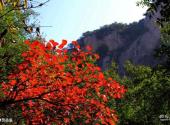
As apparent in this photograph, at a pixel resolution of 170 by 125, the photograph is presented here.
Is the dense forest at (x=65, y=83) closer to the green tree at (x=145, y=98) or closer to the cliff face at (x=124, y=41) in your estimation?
the green tree at (x=145, y=98)

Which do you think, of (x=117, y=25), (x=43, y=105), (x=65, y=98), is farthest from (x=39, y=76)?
(x=117, y=25)

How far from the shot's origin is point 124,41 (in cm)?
15025

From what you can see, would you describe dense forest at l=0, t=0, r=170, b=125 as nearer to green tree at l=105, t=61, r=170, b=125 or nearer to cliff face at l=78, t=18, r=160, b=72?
green tree at l=105, t=61, r=170, b=125

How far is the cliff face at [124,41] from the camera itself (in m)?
132

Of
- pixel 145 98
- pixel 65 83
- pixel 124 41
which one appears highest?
pixel 124 41

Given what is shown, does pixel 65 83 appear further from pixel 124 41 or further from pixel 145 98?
pixel 124 41

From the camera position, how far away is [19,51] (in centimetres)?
1517

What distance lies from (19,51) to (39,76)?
4.20ft

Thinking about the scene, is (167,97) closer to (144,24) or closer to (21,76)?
(21,76)

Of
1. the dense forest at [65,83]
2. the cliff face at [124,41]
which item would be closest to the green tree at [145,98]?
the dense forest at [65,83]

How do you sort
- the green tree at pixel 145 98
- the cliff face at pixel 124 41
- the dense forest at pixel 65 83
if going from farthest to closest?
the cliff face at pixel 124 41 < the green tree at pixel 145 98 < the dense forest at pixel 65 83

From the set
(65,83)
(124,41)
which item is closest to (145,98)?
(65,83)

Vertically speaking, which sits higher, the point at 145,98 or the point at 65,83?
the point at 65,83

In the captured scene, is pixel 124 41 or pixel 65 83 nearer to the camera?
pixel 65 83
